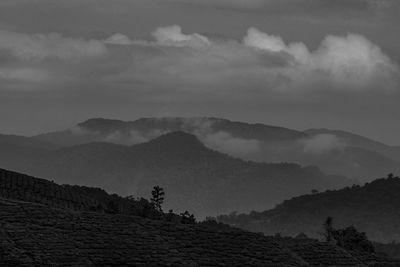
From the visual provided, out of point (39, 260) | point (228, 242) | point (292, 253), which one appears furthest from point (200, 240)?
point (39, 260)

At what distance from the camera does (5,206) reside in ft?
448

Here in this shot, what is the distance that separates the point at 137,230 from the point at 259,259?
19132 mm

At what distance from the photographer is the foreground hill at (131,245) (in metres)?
118

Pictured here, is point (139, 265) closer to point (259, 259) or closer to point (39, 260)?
point (39, 260)

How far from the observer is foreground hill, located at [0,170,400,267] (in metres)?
118

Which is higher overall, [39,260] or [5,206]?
[5,206]

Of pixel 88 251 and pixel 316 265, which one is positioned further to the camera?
pixel 316 265

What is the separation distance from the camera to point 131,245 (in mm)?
127875

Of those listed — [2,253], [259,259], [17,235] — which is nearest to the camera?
[2,253]

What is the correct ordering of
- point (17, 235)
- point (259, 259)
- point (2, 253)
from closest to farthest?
point (2, 253), point (17, 235), point (259, 259)

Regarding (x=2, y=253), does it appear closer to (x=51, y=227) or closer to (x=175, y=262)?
(x=51, y=227)

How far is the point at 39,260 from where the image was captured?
11350 cm

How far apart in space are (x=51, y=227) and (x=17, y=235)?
8.38 meters

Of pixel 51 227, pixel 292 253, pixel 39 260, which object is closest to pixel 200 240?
pixel 292 253
